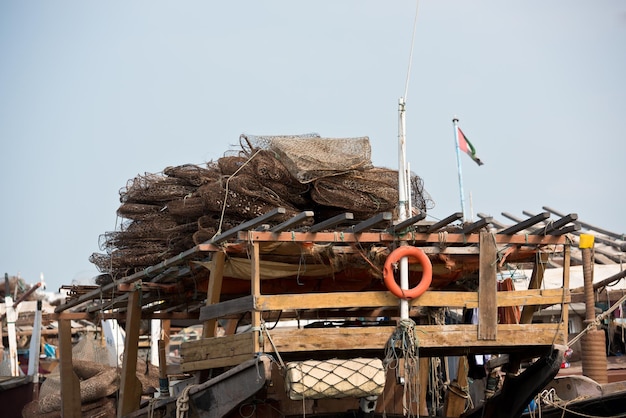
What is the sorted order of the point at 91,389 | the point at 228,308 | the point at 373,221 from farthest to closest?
the point at 91,389
the point at 228,308
the point at 373,221

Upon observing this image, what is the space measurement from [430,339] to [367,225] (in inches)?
50.6

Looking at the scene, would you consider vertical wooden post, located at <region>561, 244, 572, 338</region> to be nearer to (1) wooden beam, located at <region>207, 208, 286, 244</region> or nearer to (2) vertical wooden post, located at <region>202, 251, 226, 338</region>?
(1) wooden beam, located at <region>207, 208, 286, 244</region>

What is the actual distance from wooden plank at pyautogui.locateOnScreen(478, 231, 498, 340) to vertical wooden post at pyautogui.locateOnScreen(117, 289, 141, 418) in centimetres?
460

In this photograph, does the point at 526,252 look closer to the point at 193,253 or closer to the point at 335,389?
the point at 335,389

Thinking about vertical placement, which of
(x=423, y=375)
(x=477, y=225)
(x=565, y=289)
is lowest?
(x=423, y=375)

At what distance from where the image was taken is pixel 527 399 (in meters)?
9.75

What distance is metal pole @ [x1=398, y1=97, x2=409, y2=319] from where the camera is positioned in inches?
345

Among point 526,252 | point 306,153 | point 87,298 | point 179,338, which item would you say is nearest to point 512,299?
point 526,252

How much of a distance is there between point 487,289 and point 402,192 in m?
1.28

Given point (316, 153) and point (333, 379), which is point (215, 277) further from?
point (333, 379)

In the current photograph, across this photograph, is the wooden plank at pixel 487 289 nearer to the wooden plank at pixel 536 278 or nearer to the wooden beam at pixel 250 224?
the wooden plank at pixel 536 278

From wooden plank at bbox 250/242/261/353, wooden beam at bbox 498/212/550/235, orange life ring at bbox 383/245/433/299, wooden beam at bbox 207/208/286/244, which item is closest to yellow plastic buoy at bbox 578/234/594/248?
wooden beam at bbox 498/212/550/235

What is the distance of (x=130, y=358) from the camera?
467 inches

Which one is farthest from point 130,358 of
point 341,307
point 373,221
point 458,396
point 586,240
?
point 586,240
